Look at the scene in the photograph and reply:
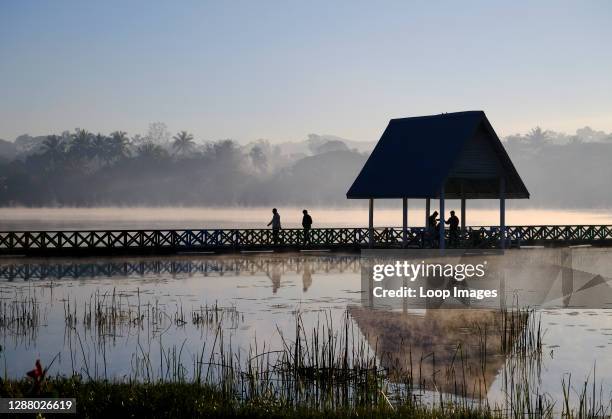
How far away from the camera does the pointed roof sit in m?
37.4

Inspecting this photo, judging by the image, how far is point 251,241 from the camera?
43.0 m

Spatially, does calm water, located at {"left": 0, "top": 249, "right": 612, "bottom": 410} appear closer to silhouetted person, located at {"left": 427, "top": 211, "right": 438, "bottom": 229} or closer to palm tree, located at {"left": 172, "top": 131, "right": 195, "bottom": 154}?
silhouetted person, located at {"left": 427, "top": 211, "right": 438, "bottom": 229}

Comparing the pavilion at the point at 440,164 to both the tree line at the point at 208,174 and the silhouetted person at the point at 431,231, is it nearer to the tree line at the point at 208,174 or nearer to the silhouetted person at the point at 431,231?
the silhouetted person at the point at 431,231

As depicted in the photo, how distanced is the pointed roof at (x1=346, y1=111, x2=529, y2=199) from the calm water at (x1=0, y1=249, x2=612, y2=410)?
5.68m

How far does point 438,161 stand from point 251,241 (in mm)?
10023

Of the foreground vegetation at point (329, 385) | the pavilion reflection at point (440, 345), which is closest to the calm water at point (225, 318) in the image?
the pavilion reflection at point (440, 345)

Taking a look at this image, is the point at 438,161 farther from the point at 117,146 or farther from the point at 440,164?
the point at 117,146

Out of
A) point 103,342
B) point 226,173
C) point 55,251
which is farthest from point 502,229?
point 226,173

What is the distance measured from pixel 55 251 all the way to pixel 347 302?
17.9 m

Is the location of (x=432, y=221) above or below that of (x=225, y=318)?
above

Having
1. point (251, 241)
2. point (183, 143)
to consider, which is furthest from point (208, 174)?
point (251, 241)

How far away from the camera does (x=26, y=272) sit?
3212cm

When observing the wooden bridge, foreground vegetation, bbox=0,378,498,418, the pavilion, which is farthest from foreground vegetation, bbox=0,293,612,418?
the wooden bridge

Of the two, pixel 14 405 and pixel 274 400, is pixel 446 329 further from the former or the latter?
pixel 14 405
